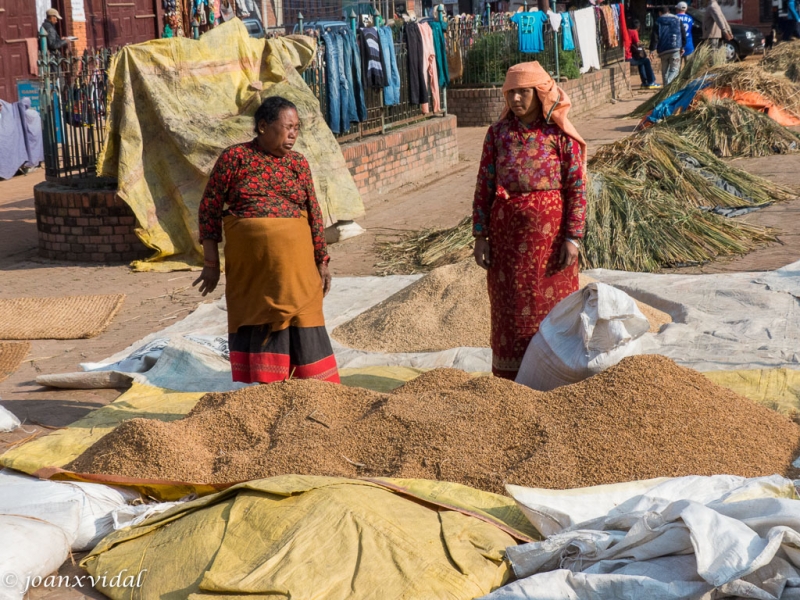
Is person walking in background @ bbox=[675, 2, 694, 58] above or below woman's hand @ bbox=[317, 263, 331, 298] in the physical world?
above

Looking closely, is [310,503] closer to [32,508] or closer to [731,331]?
[32,508]

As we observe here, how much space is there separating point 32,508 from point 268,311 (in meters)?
1.23

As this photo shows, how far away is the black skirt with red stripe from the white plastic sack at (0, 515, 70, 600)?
121 centimetres

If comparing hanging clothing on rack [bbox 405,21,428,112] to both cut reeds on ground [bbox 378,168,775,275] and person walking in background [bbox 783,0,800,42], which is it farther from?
person walking in background [bbox 783,0,800,42]

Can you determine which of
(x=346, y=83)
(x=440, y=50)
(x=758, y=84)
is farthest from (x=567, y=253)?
(x=758, y=84)

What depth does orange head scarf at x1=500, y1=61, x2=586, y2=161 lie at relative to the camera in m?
4.02

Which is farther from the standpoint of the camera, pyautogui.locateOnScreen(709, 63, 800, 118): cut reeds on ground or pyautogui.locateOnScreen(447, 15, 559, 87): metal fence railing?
pyautogui.locateOnScreen(447, 15, 559, 87): metal fence railing

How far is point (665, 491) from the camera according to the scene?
2906mm

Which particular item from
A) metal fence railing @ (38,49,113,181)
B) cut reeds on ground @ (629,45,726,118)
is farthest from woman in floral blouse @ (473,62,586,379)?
cut reeds on ground @ (629,45,726,118)

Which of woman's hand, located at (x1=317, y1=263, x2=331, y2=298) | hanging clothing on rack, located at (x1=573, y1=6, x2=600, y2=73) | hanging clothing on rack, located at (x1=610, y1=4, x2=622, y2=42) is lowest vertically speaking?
woman's hand, located at (x1=317, y1=263, x2=331, y2=298)

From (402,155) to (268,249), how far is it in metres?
6.83

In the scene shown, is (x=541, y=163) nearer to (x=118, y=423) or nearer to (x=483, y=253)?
(x=483, y=253)

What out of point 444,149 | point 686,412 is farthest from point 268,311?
point 444,149

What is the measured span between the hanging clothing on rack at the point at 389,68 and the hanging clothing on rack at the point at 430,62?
0.64 meters
